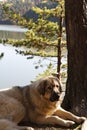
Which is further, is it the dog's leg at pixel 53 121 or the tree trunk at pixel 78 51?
the tree trunk at pixel 78 51

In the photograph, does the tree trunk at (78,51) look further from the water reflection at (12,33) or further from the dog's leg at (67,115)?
the water reflection at (12,33)

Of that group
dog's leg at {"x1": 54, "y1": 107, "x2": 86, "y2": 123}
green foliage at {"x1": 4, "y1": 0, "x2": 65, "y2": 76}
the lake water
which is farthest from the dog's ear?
the lake water

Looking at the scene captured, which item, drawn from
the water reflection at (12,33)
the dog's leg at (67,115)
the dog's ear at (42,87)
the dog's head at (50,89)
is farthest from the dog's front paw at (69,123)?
the water reflection at (12,33)

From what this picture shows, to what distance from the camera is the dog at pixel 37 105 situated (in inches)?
252

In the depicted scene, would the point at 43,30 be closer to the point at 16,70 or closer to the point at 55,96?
the point at 55,96

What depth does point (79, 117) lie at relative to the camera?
677 cm

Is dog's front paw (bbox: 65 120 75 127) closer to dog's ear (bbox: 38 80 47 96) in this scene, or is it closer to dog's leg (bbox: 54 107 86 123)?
dog's leg (bbox: 54 107 86 123)

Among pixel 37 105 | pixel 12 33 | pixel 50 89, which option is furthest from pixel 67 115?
pixel 12 33

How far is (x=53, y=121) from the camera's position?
6570 mm

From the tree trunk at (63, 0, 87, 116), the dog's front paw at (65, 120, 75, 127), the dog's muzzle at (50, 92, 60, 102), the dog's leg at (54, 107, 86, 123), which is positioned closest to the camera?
the dog's muzzle at (50, 92, 60, 102)

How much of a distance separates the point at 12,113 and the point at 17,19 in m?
17.9

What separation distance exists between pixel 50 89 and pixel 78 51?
44.3 inches

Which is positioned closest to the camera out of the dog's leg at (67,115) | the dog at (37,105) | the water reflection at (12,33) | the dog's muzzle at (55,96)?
the dog's muzzle at (55,96)

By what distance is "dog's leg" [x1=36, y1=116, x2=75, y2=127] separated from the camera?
6.52 m
